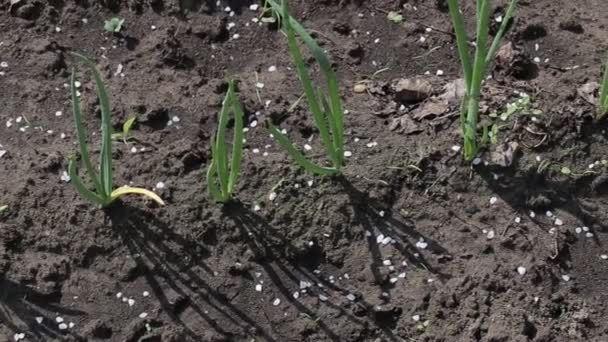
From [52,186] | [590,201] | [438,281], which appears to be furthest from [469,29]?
[52,186]

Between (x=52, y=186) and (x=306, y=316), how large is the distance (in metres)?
0.83

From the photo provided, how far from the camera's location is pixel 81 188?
220cm

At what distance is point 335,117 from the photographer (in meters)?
2.26

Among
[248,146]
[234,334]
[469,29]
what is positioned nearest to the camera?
[234,334]

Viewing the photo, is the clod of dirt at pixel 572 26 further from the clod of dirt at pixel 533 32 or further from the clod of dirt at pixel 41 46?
the clod of dirt at pixel 41 46

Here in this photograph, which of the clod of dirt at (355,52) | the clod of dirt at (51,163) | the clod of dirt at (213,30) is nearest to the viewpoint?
the clod of dirt at (51,163)

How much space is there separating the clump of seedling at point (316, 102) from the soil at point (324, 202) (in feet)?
0.53

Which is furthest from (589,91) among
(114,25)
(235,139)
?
(114,25)

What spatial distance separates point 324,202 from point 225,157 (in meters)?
0.35

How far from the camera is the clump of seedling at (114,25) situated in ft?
9.71

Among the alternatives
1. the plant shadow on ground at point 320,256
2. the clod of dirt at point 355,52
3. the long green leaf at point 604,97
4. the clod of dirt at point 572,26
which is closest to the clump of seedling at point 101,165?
the plant shadow on ground at point 320,256

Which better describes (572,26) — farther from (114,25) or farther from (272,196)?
(114,25)

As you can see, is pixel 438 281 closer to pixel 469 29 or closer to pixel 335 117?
pixel 335 117

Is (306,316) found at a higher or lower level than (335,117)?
lower
